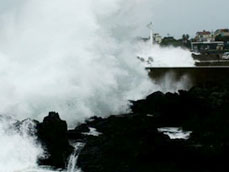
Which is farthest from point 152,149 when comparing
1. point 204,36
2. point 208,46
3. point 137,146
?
point 204,36

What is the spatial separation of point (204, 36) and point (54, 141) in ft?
260

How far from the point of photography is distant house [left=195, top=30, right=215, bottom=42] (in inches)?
3301

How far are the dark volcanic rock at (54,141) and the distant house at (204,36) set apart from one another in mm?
73610

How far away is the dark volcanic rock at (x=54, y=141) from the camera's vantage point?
1118 centimetres

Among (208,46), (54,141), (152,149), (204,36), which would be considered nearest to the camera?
(152,149)

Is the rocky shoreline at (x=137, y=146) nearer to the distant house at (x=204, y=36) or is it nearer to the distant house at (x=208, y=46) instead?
the distant house at (x=208, y=46)

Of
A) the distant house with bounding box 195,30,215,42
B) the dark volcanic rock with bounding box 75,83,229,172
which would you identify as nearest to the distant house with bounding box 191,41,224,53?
the distant house with bounding box 195,30,215,42

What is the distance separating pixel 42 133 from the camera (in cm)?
1195

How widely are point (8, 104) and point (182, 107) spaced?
237 inches

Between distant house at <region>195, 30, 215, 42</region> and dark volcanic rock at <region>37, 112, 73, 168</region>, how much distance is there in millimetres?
73610

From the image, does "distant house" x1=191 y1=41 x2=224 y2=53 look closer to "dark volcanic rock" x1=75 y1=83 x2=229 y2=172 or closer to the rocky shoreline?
the rocky shoreline

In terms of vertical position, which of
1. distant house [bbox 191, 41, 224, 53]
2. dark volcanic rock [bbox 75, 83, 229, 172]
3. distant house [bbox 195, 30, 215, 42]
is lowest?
dark volcanic rock [bbox 75, 83, 229, 172]

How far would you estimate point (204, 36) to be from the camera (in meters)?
87.8

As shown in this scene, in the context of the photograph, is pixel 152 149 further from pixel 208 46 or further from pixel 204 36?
pixel 204 36
